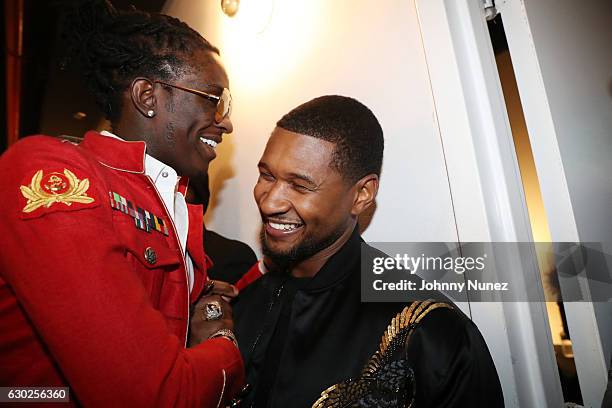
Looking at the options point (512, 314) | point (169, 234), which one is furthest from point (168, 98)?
point (512, 314)

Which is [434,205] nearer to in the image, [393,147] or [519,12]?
[393,147]

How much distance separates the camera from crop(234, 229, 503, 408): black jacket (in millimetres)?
1025

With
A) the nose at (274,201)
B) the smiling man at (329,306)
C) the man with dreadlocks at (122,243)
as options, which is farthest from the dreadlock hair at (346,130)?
the man with dreadlocks at (122,243)

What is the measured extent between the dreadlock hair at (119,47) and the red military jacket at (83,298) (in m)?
0.46

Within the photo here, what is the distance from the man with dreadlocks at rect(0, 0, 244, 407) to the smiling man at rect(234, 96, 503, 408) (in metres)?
0.20

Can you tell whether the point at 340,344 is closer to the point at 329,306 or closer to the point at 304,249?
the point at 329,306

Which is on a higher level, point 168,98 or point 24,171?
point 168,98

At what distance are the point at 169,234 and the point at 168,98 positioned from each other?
0.47 m

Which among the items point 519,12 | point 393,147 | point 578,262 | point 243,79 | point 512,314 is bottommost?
point 512,314

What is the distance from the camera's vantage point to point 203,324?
1152 millimetres

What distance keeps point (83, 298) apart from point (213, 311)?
1.67 feet

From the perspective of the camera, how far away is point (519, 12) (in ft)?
3.81

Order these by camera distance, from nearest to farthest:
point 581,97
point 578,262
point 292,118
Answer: point 578,262 < point 581,97 < point 292,118

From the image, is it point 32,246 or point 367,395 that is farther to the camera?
point 367,395
